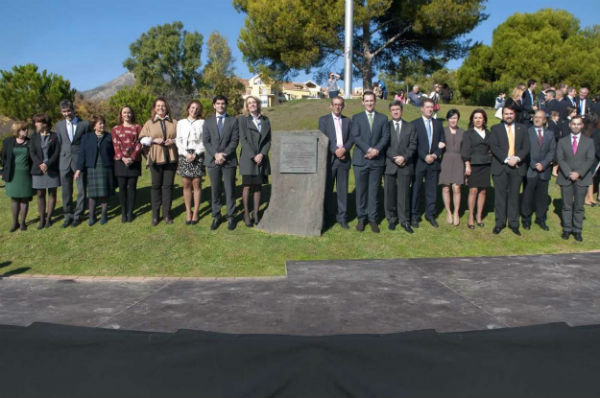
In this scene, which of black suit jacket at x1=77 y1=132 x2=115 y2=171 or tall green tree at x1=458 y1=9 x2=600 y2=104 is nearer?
black suit jacket at x1=77 y1=132 x2=115 y2=171

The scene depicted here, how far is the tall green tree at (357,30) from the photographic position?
25.8m

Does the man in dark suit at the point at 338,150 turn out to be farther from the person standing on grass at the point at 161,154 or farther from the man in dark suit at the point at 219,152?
the person standing on grass at the point at 161,154

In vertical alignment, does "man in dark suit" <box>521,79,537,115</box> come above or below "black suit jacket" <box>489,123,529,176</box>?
above

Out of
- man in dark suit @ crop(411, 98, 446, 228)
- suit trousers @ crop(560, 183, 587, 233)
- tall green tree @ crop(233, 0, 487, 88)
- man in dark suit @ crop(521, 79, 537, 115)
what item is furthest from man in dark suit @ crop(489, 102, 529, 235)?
tall green tree @ crop(233, 0, 487, 88)

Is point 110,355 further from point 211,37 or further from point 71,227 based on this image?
point 211,37

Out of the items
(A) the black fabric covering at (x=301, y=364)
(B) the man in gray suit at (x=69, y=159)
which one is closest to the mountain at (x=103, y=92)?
(B) the man in gray suit at (x=69, y=159)

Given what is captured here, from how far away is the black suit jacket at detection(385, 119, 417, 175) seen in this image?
852 cm

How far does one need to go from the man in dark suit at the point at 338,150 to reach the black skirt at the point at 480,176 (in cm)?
224

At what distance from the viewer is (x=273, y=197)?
8.42 metres

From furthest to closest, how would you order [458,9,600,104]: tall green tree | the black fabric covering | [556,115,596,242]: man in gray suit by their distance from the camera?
[458,9,600,104]: tall green tree
[556,115,596,242]: man in gray suit
the black fabric covering

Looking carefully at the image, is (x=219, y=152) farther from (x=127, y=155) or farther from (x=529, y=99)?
(x=529, y=99)

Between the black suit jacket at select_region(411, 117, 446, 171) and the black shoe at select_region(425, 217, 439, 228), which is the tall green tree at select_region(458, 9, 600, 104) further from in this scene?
the black shoe at select_region(425, 217, 439, 228)

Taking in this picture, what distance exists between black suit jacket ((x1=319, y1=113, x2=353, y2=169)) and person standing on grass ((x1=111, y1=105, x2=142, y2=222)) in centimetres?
328

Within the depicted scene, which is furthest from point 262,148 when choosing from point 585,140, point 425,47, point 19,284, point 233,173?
point 425,47
